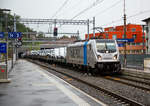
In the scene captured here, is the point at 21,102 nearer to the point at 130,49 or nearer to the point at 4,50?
the point at 4,50

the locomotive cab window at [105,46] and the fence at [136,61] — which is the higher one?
the locomotive cab window at [105,46]

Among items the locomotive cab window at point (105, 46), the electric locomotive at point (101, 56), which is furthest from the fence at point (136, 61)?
the locomotive cab window at point (105, 46)

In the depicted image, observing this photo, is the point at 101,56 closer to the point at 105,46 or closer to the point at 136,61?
the point at 105,46

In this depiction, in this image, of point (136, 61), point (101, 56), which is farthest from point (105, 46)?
point (136, 61)

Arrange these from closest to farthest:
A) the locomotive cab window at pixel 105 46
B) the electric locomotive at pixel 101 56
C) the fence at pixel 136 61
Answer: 1. the electric locomotive at pixel 101 56
2. the locomotive cab window at pixel 105 46
3. the fence at pixel 136 61

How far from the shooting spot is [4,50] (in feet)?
52.2

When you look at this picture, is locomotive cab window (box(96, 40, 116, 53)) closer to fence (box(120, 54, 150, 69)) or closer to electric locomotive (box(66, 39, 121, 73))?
electric locomotive (box(66, 39, 121, 73))

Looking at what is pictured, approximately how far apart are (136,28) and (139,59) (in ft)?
205

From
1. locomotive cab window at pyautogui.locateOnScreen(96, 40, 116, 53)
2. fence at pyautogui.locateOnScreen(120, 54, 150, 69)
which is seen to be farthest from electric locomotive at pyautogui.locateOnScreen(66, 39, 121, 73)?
fence at pyautogui.locateOnScreen(120, 54, 150, 69)

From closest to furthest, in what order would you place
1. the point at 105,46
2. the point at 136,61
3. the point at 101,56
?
the point at 101,56
the point at 105,46
the point at 136,61

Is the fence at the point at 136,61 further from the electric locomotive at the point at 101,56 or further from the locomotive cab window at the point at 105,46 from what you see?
the locomotive cab window at the point at 105,46

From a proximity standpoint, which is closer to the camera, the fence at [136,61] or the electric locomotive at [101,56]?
the electric locomotive at [101,56]

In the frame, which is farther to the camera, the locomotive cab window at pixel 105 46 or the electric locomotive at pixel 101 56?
the locomotive cab window at pixel 105 46

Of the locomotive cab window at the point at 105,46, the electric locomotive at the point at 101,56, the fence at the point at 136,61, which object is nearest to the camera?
the electric locomotive at the point at 101,56
